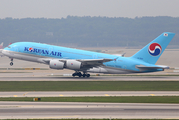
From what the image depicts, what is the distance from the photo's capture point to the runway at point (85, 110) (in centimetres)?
1847

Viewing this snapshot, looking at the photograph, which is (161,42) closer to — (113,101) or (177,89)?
(177,89)

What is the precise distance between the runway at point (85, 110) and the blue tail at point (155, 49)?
24678 millimetres

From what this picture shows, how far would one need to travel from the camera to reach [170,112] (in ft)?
64.2

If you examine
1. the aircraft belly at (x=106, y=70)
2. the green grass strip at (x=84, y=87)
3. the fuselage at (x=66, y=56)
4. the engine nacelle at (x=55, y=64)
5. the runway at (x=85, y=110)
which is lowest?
the runway at (x=85, y=110)

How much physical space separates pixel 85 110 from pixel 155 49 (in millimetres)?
28860

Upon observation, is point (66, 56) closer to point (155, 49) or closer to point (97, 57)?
point (97, 57)

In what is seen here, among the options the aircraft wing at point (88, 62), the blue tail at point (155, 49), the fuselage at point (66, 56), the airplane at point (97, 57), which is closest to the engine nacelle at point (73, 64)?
the airplane at point (97, 57)

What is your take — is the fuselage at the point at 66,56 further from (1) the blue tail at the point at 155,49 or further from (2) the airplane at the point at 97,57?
(1) the blue tail at the point at 155,49

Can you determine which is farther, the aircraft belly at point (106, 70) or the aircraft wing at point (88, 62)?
the aircraft belly at point (106, 70)

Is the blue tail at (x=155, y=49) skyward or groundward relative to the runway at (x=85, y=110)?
skyward

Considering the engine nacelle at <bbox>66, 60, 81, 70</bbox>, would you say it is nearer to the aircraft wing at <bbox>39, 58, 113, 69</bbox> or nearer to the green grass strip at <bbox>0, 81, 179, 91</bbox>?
the aircraft wing at <bbox>39, 58, 113, 69</bbox>

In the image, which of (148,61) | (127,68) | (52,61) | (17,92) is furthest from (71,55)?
(17,92)

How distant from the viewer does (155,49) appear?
45938mm

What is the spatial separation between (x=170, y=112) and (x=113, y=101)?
592 centimetres
